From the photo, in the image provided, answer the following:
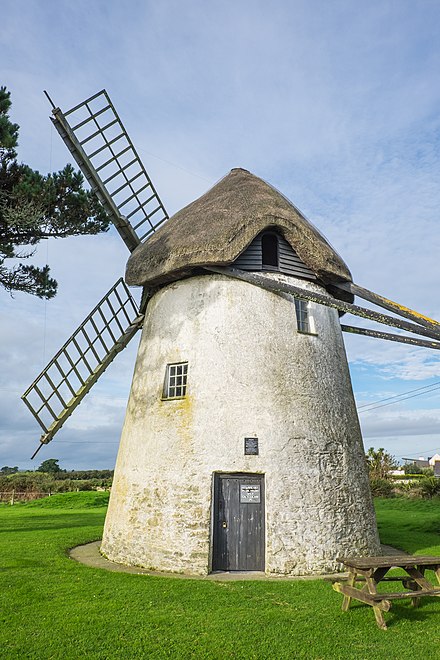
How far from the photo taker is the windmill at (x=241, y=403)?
1052 centimetres

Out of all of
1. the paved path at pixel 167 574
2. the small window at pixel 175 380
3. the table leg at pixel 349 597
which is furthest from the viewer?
the small window at pixel 175 380

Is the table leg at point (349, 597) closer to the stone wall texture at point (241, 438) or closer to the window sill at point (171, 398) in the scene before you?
the stone wall texture at point (241, 438)

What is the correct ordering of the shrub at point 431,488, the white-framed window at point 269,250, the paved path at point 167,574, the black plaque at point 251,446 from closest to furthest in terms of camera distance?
the paved path at point 167,574
the black plaque at point 251,446
the white-framed window at point 269,250
the shrub at point 431,488

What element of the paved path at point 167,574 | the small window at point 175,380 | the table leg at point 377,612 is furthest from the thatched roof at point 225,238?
the table leg at point 377,612

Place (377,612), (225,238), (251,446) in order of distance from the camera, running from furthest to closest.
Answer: (225,238), (251,446), (377,612)

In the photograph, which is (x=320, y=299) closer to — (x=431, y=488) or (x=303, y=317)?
(x=303, y=317)

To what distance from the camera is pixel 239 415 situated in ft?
35.8

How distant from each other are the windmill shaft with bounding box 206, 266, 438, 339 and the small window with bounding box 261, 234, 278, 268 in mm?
985

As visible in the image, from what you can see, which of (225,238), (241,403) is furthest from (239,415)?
(225,238)

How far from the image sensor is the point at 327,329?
1261 cm

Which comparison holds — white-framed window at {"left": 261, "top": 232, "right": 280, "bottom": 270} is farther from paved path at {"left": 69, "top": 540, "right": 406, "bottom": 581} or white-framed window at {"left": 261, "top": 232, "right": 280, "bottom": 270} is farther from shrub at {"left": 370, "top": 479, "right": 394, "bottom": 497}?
shrub at {"left": 370, "top": 479, "right": 394, "bottom": 497}

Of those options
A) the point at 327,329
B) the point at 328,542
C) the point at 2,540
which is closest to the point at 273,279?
the point at 327,329

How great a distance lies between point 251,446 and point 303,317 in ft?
11.0

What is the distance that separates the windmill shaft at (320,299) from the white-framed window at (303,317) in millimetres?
672
